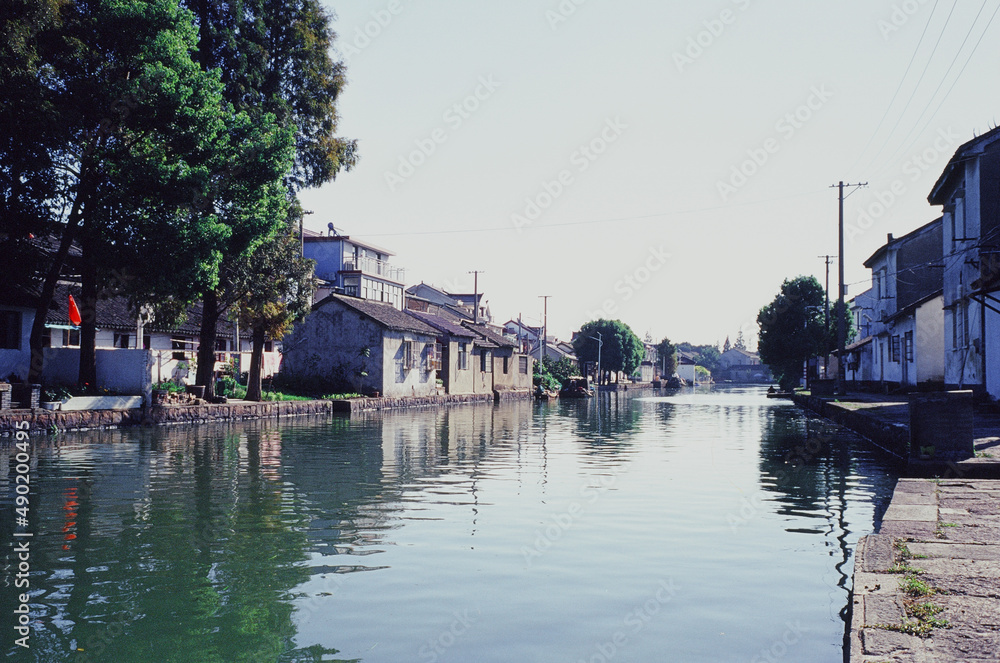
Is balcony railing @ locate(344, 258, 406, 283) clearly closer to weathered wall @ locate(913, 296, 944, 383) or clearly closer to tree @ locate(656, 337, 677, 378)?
weathered wall @ locate(913, 296, 944, 383)

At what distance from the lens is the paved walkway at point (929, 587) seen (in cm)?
417

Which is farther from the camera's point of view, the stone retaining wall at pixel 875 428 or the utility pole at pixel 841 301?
the utility pole at pixel 841 301

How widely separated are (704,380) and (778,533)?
→ 154 meters

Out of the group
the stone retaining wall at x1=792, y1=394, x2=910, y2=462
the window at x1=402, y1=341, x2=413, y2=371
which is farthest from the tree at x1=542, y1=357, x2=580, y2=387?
the stone retaining wall at x1=792, y1=394, x2=910, y2=462

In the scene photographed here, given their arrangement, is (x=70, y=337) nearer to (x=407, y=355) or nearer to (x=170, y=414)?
(x=170, y=414)

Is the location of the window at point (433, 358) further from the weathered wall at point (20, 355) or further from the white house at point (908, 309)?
the white house at point (908, 309)

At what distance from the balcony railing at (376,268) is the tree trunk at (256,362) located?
23192 mm

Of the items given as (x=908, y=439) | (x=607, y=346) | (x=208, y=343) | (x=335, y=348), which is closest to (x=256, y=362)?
(x=208, y=343)

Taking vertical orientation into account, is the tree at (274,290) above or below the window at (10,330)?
above

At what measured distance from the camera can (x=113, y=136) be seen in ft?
76.2

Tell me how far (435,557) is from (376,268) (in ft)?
165

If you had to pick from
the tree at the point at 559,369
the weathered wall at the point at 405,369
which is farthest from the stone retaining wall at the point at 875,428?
the tree at the point at 559,369

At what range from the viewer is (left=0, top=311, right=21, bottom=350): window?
83.9 feet

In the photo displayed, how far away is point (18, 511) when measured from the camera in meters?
10.2
